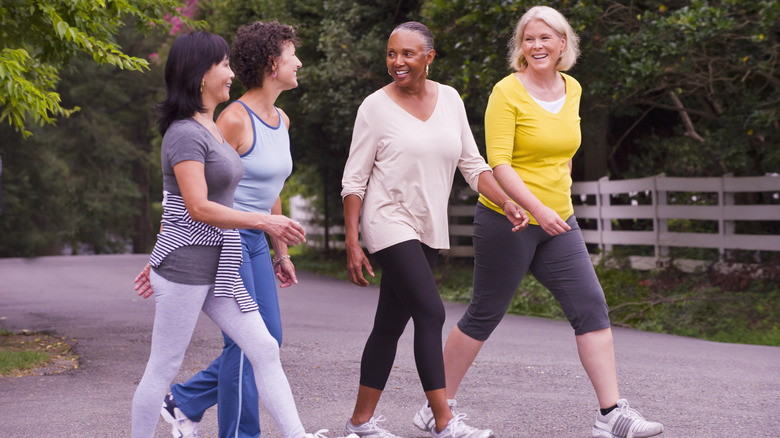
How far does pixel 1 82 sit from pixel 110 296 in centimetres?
731

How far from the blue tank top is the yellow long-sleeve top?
3.53ft

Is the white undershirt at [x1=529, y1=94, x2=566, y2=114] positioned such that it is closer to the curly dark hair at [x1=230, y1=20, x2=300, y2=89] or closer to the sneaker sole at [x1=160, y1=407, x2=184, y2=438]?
the curly dark hair at [x1=230, y1=20, x2=300, y2=89]

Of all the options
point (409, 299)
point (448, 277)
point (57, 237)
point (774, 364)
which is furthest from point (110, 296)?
point (57, 237)

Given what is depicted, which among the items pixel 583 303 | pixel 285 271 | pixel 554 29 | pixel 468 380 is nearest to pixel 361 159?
pixel 285 271

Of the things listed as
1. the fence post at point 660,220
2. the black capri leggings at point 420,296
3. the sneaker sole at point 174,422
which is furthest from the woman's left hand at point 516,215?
the fence post at point 660,220

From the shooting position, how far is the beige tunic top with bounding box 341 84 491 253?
439cm

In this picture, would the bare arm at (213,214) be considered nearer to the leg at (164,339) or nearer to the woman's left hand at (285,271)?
the leg at (164,339)

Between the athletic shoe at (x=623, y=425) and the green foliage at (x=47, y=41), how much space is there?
181 inches

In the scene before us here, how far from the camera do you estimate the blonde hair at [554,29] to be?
4711 mm

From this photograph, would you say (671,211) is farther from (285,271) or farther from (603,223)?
(285,271)

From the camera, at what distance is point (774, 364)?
7.70 meters

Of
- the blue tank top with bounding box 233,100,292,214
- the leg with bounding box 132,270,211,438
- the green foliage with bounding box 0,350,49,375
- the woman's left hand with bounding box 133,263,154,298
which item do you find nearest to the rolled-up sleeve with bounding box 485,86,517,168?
the blue tank top with bounding box 233,100,292,214

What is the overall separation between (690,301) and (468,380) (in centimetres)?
534

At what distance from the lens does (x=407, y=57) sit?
14.6ft
